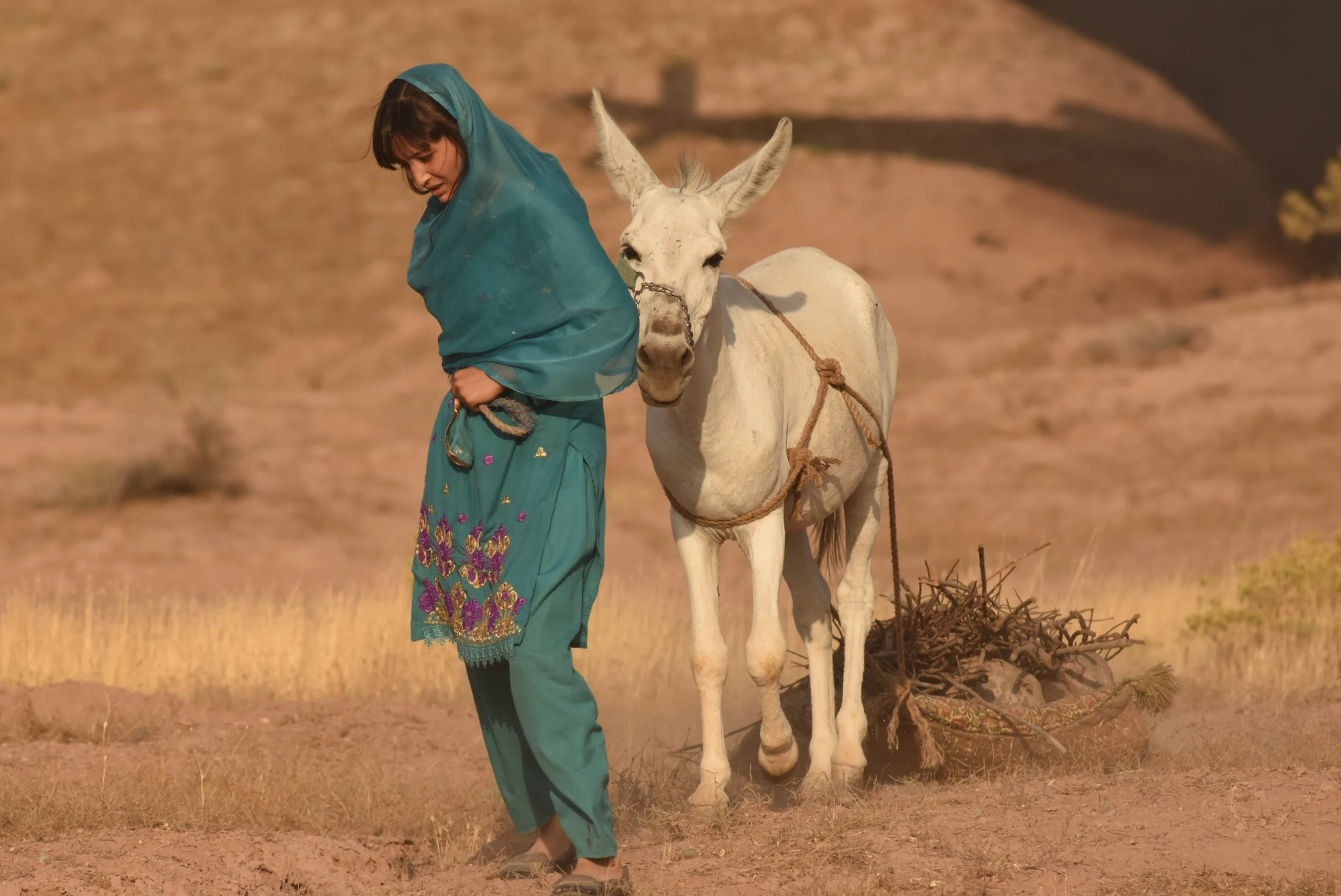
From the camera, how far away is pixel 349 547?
13.8m

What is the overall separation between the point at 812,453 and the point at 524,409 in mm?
1630

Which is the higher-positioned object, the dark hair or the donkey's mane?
the donkey's mane

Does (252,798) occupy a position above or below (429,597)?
below

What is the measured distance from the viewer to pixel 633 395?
18.2 meters

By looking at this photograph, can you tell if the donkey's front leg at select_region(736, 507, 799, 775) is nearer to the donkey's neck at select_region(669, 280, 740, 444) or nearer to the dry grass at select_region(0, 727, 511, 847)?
the donkey's neck at select_region(669, 280, 740, 444)

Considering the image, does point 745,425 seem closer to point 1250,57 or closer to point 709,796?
point 709,796

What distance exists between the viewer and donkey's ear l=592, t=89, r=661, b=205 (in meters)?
5.12

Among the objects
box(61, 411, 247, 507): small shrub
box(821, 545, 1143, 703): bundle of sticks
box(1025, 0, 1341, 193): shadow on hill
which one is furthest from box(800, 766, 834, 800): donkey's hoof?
box(1025, 0, 1341, 193): shadow on hill

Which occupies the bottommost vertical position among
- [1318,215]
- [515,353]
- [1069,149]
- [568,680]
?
[568,680]

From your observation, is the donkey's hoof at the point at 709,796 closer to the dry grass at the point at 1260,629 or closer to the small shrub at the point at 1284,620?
the dry grass at the point at 1260,629

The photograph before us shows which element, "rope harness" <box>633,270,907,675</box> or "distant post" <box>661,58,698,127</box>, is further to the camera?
"distant post" <box>661,58,698,127</box>

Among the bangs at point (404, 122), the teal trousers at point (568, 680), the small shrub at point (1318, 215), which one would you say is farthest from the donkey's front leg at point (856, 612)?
the small shrub at point (1318, 215)

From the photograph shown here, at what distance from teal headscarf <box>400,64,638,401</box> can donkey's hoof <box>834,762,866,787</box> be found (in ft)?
7.17

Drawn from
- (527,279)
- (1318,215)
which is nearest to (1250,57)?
(1318,215)
